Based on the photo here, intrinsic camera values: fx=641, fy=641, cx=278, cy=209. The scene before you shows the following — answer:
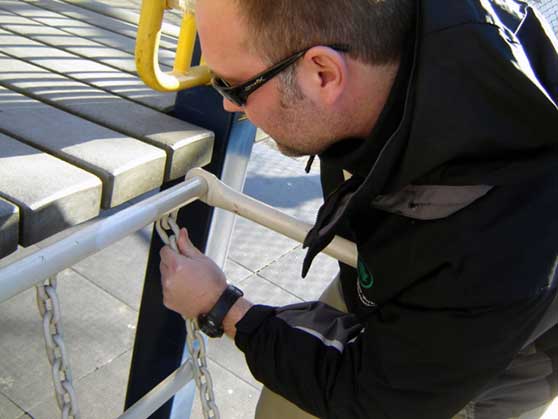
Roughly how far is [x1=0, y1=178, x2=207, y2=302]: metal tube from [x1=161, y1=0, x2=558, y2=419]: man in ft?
0.53

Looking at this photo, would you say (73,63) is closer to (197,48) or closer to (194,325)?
(197,48)

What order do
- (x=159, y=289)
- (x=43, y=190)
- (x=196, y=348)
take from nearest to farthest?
(x=43, y=190)
(x=196, y=348)
(x=159, y=289)

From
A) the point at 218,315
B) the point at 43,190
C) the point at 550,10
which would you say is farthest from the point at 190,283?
the point at 550,10

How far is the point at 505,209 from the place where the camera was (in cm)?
101

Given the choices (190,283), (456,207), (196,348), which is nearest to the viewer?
(456,207)

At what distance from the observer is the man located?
0.99 meters

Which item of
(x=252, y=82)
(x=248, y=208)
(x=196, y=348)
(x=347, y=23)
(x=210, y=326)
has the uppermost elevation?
(x=347, y=23)

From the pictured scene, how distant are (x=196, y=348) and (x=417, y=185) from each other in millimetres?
649

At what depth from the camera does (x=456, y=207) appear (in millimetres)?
1034

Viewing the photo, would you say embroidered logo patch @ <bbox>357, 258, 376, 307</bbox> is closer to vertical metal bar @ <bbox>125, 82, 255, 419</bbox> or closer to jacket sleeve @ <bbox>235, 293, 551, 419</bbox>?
jacket sleeve @ <bbox>235, 293, 551, 419</bbox>

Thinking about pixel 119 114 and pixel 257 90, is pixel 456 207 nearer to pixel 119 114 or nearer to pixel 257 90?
pixel 257 90

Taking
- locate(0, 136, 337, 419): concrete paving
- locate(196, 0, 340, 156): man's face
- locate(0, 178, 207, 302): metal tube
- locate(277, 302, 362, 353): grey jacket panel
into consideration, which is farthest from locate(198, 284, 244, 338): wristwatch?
locate(0, 136, 337, 419): concrete paving

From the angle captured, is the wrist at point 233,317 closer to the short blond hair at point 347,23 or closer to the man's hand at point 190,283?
the man's hand at point 190,283

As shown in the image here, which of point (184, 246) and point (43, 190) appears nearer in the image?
point (43, 190)
